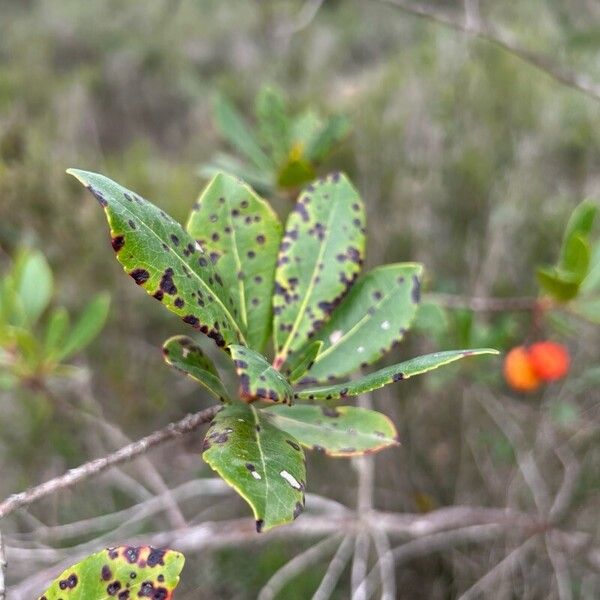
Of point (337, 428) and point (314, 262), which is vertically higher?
point (314, 262)

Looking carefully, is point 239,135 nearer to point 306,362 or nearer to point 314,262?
point 314,262

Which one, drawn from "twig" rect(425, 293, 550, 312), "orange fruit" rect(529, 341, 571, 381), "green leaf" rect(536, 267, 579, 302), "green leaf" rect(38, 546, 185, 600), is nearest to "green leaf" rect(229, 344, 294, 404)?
"green leaf" rect(38, 546, 185, 600)

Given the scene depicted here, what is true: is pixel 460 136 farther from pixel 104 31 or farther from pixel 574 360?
pixel 104 31

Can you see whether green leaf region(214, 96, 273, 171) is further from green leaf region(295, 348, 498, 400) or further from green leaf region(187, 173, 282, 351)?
green leaf region(295, 348, 498, 400)

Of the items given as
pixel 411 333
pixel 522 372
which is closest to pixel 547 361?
pixel 522 372

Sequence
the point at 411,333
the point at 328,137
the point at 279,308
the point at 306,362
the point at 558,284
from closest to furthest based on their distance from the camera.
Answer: the point at 306,362
the point at 279,308
the point at 558,284
the point at 328,137
the point at 411,333

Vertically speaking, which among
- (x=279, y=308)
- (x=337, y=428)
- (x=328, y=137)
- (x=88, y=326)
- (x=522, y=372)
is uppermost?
(x=328, y=137)

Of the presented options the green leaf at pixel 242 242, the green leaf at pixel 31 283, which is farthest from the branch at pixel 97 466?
the green leaf at pixel 31 283
